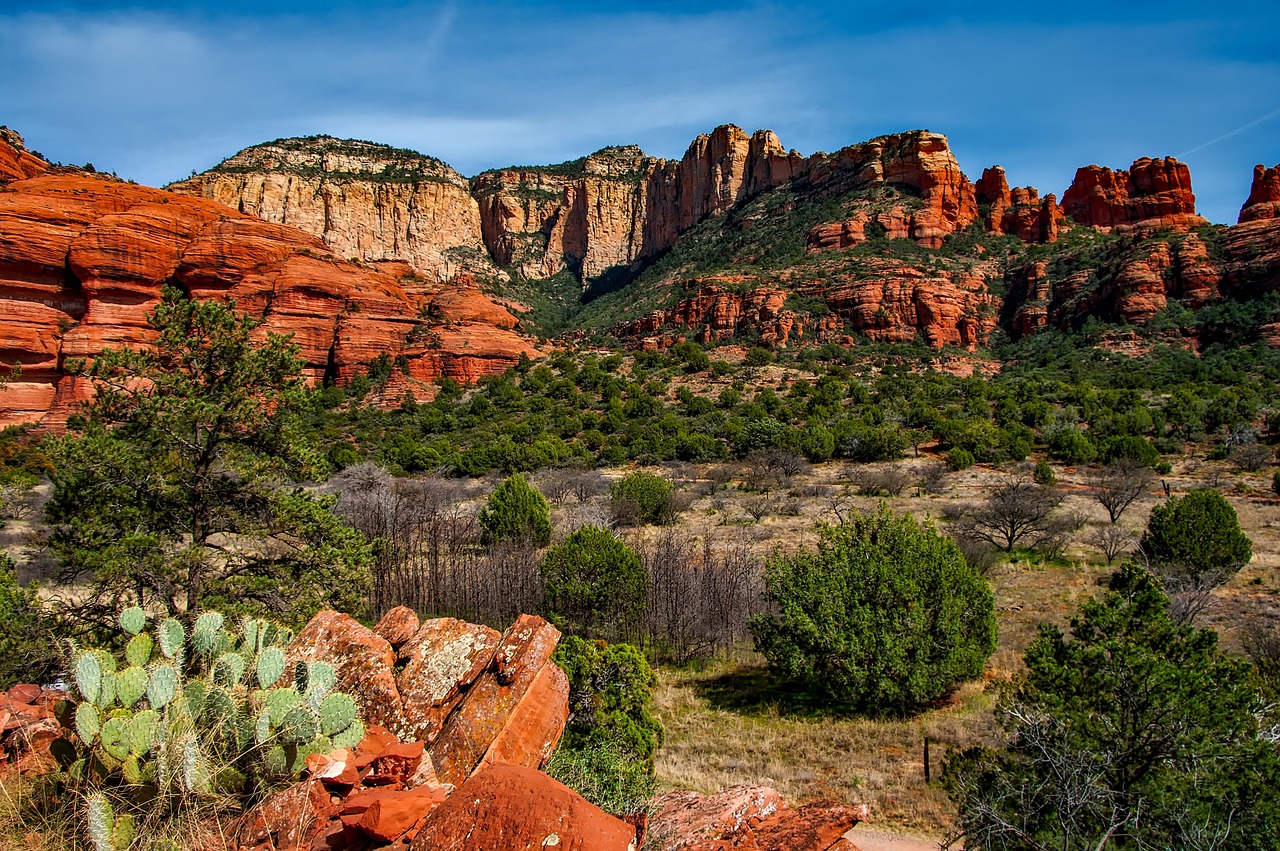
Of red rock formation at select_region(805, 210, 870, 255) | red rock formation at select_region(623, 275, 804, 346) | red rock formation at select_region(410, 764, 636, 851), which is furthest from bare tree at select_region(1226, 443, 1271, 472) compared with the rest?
red rock formation at select_region(805, 210, 870, 255)

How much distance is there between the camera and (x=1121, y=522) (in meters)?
21.8

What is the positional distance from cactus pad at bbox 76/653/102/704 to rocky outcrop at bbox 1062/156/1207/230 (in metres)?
83.1

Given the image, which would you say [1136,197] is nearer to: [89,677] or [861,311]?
[861,311]

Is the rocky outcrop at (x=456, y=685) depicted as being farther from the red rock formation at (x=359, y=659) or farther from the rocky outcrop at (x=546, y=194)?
the rocky outcrop at (x=546, y=194)

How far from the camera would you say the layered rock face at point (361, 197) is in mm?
86000

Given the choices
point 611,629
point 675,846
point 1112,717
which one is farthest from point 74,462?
point 1112,717

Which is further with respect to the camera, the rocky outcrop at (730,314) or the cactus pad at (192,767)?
the rocky outcrop at (730,314)

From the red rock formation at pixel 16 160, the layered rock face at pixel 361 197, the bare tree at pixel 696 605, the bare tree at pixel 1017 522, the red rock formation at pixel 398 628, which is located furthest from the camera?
the layered rock face at pixel 361 197

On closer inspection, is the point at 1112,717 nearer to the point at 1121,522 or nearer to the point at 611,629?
the point at 611,629

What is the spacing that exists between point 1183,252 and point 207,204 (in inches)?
3448

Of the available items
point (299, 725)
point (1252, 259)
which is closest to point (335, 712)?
point (299, 725)

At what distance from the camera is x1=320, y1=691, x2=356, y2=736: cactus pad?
3.80m

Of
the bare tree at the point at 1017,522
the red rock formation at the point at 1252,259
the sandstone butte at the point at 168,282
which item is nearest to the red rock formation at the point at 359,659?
the bare tree at the point at 1017,522

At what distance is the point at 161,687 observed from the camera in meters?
3.66
